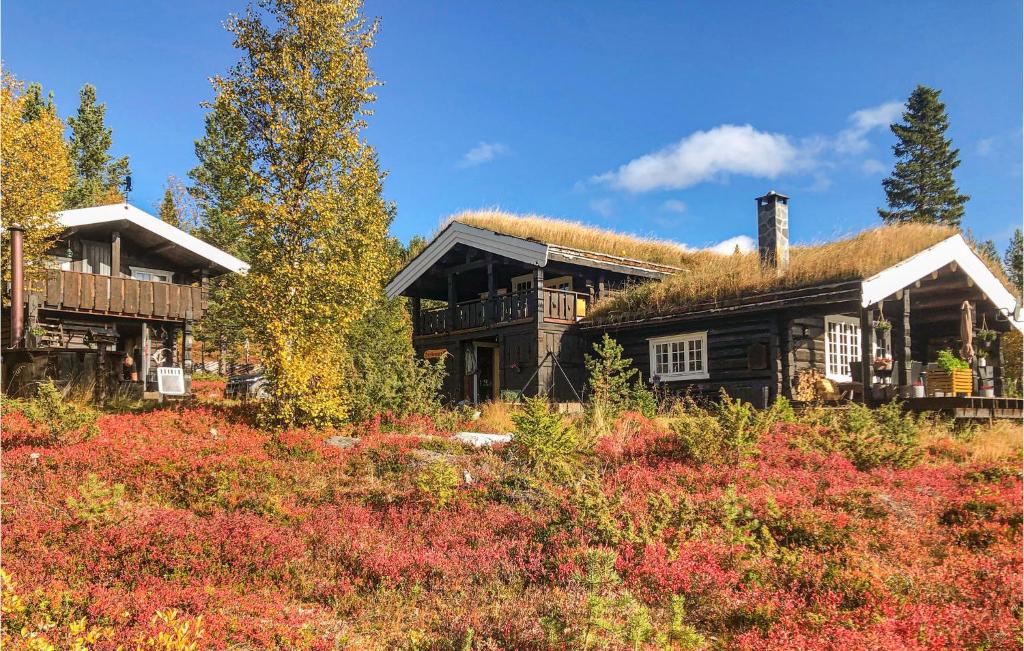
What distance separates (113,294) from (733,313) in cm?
1950

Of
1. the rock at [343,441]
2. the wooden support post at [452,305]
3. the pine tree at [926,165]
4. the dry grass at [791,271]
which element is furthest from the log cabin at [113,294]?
the pine tree at [926,165]

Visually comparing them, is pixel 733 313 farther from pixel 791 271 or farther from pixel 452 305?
pixel 452 305

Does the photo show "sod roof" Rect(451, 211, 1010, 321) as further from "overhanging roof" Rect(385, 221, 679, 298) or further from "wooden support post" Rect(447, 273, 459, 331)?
"wooden support post" Rect(447, 273, 459, 331)

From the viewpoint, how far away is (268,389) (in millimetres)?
14242

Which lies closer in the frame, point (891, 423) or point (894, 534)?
point (894, 534)

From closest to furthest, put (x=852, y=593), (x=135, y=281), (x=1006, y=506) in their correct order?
(x=852, y=593), (x=1006, y=506), (x=135, y=281)

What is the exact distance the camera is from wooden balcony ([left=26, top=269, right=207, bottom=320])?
74.2 ft

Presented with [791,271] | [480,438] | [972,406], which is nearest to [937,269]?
[791,271]

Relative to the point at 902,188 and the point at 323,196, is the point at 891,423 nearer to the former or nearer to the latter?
the point at 323,196

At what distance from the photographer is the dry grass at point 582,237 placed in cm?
2717

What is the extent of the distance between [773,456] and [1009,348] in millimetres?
27042

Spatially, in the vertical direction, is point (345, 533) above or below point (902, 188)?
below

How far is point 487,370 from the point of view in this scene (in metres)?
27.6

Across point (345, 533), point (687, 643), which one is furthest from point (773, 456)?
point (345, 533)
